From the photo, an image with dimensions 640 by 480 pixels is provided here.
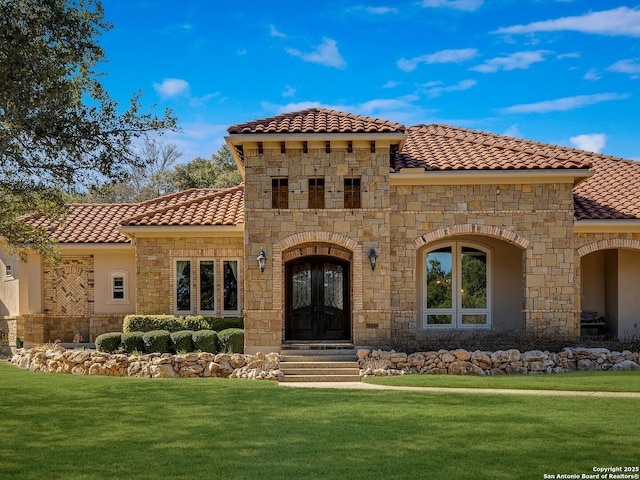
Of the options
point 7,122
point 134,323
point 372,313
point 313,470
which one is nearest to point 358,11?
point 372,313

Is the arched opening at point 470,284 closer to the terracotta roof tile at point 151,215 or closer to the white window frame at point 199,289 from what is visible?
the terracotta roof tile at point 151,215

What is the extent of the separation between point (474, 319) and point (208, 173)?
26.7m

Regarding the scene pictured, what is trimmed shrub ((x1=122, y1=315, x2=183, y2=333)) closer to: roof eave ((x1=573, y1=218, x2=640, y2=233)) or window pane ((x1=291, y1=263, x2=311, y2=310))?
window pane ((x1=291, y1=263, x2=311, y2=310))

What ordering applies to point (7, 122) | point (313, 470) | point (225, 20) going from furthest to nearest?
point (225, 20)
point (7, 122)
point (313, 470)

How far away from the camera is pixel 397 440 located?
968 centimetres

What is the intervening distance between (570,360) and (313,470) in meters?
11.0

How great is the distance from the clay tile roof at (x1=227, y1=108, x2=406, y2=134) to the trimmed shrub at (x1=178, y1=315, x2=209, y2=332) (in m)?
5.79

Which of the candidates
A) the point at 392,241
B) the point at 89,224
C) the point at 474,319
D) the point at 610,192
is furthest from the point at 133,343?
the point at 610,192

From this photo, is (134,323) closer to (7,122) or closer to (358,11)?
(7,122)

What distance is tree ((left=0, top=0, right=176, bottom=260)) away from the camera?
1180cm

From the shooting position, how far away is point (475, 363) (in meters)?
17.0

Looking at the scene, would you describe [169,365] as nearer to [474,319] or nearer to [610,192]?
→ [474,319]

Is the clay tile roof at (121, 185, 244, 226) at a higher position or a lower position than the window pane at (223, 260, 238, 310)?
higher

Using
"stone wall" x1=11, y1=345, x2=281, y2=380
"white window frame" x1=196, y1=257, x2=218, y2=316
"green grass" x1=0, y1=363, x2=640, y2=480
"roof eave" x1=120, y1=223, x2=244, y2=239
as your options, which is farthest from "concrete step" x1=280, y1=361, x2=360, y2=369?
"roof eave" x1=120, y1=223, x2=244, y2=239
